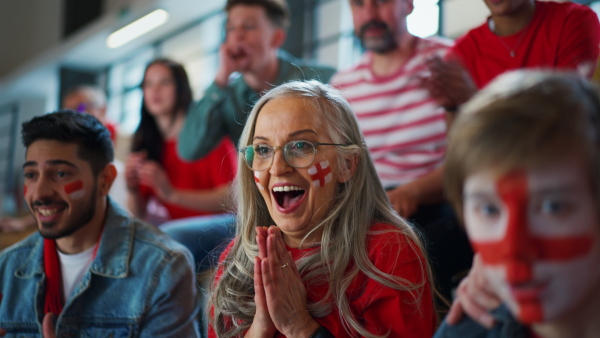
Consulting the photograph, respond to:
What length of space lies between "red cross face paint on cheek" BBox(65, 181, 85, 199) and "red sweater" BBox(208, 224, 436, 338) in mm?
844

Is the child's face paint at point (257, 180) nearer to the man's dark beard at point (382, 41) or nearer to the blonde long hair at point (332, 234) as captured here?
the blonde long hair at point (332, 234)

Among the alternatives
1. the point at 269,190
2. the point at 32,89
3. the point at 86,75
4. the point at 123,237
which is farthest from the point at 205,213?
the point at 32,89

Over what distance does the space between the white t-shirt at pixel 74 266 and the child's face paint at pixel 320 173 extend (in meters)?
0.84

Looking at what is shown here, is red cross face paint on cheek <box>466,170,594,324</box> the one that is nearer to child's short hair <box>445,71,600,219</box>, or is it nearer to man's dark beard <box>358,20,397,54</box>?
child's short hair <box>445,71,600,219</box>

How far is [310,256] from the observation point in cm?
150

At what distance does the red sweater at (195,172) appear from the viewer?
9.93ft

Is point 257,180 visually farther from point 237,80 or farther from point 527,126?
point 237,80

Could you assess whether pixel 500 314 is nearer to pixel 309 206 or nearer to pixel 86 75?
pixel 309 206

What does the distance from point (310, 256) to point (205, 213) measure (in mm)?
1618

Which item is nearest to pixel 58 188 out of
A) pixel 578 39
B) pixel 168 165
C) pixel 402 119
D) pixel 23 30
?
pixel 402 119

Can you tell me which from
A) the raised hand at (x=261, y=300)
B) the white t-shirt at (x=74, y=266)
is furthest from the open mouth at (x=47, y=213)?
the raised hand at (x=261, y=300)

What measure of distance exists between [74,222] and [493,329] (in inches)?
53.9

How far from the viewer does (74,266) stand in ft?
6.40

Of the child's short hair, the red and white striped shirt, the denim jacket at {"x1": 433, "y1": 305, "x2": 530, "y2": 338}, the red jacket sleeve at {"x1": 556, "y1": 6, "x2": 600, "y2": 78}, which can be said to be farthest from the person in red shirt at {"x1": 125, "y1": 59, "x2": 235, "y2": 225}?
the child's short hair
